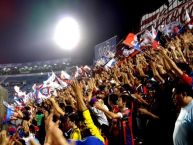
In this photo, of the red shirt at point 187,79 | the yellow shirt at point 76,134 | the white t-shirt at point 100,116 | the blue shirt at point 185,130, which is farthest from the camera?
the white t-shirt at point 100,116

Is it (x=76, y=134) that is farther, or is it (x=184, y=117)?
(x=76, y=134)

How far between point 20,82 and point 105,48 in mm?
27795

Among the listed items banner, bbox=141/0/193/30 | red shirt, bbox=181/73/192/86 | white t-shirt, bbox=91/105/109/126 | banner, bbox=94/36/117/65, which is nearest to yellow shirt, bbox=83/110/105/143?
red shirt, bbox=181/73/192/86

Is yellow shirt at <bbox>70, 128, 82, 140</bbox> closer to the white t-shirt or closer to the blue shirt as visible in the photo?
the white t-shirt

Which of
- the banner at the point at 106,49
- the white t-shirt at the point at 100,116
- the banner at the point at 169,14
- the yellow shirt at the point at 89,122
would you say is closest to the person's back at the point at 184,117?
the yellow shirt at the point at 89,122

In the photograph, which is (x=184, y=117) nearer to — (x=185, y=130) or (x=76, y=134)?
(x=185, y=130)

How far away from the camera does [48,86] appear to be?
18828 mm

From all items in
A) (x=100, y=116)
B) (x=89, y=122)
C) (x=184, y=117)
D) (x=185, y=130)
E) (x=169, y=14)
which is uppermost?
(x=169, y=14)

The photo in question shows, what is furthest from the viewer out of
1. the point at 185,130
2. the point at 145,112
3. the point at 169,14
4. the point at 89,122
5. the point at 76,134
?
the point at 169,14

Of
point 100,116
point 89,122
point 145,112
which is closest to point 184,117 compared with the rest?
point 89,122

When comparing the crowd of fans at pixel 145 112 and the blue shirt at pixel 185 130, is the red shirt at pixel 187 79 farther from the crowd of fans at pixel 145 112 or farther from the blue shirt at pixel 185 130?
the blue shirt at pixel 185 130

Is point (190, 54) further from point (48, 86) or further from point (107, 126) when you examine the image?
point (48, 86)

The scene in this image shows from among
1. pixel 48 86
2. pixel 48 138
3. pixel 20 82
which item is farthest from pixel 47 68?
pixel 48 138

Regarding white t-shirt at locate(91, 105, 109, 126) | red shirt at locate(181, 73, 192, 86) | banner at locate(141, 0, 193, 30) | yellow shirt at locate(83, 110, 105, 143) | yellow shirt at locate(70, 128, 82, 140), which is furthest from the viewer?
banner at locate(141, 0, 193, 30)
